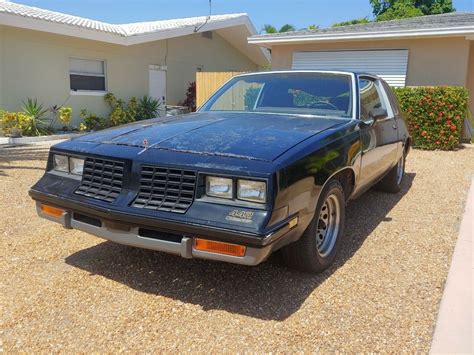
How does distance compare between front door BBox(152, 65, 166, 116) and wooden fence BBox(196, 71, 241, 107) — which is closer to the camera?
wooden fence BBox(196, 71, 241, 107)

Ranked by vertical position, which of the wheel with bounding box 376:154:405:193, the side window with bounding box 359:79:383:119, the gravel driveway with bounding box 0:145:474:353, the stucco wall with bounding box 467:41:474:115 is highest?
the stucco wall with bounding box 467:41:474:115

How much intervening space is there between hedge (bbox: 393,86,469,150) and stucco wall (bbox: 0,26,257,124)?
881 cm

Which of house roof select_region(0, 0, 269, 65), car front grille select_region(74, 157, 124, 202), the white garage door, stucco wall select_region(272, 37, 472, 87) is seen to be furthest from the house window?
car front grille select_region(74, 157, 124, 202)

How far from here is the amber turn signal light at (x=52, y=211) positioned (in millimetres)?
3492

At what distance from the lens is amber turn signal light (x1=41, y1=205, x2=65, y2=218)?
349 centimetres

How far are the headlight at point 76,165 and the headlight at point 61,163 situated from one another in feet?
0.18

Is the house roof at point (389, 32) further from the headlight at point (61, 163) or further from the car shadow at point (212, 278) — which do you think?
the headlight at point (61, 163)

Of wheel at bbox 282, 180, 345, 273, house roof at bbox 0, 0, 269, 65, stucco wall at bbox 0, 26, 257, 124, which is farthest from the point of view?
stucco wall at bbox 0, 26, 257, 124

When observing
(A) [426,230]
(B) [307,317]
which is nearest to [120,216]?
(B) [307,317]

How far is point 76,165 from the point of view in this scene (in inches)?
140

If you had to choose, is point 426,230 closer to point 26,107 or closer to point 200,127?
point 200,127

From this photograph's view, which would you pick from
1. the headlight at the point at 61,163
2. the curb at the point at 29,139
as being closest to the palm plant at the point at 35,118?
the curb at the point at 29,139

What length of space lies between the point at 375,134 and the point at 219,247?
266 centimetres

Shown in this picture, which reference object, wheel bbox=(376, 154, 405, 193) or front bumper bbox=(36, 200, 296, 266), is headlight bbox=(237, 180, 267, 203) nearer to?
front bumper bbox=(36, 200, 296, 266)
